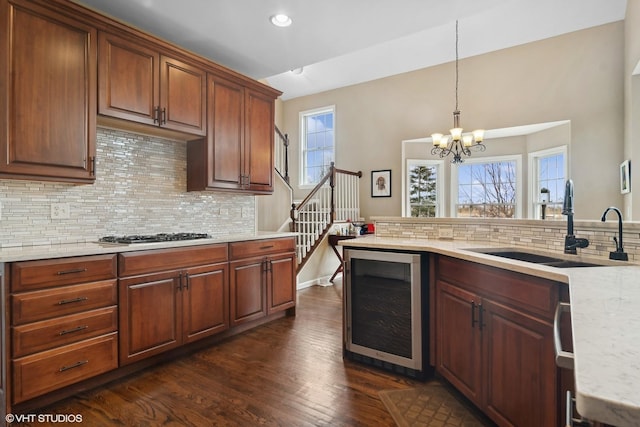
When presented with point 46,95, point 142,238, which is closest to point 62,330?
point 142,238

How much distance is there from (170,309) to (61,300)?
2.38 feet

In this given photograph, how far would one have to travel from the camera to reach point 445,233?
9.21 ft

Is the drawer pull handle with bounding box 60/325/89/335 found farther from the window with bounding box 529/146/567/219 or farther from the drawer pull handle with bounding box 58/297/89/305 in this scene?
the window with bounding box 529/146/567/219

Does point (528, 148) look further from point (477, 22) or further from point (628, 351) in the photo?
point (628, 351)

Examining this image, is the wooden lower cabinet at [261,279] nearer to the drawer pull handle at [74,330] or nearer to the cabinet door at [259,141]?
the cabinet door at [259,141]

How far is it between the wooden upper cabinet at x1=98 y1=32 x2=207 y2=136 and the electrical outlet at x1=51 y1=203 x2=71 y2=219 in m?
0.72

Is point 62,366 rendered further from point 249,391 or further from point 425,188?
point 425,188

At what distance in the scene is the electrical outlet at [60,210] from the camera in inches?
96.3

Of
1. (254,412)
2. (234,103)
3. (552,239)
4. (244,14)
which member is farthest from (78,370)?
(552,239)

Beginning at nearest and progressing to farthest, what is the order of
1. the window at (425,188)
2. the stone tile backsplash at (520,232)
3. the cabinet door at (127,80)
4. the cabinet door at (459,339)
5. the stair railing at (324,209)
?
1. the stone tile backsplash at (520,232)
2. the cabinet door at (459,339)
3. the cabinet door at (127,80)
4. the stair railing at (324,209)
5. the window at (425,188)

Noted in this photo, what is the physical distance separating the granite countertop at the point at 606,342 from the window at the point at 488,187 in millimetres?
5217

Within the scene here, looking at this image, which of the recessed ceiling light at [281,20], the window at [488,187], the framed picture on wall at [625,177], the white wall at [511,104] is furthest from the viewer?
the window at [488,187]

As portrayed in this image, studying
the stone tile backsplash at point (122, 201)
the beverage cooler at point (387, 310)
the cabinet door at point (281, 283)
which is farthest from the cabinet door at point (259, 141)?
the beverage cooler at point (387, 310)

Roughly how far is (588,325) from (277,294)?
3.07m
